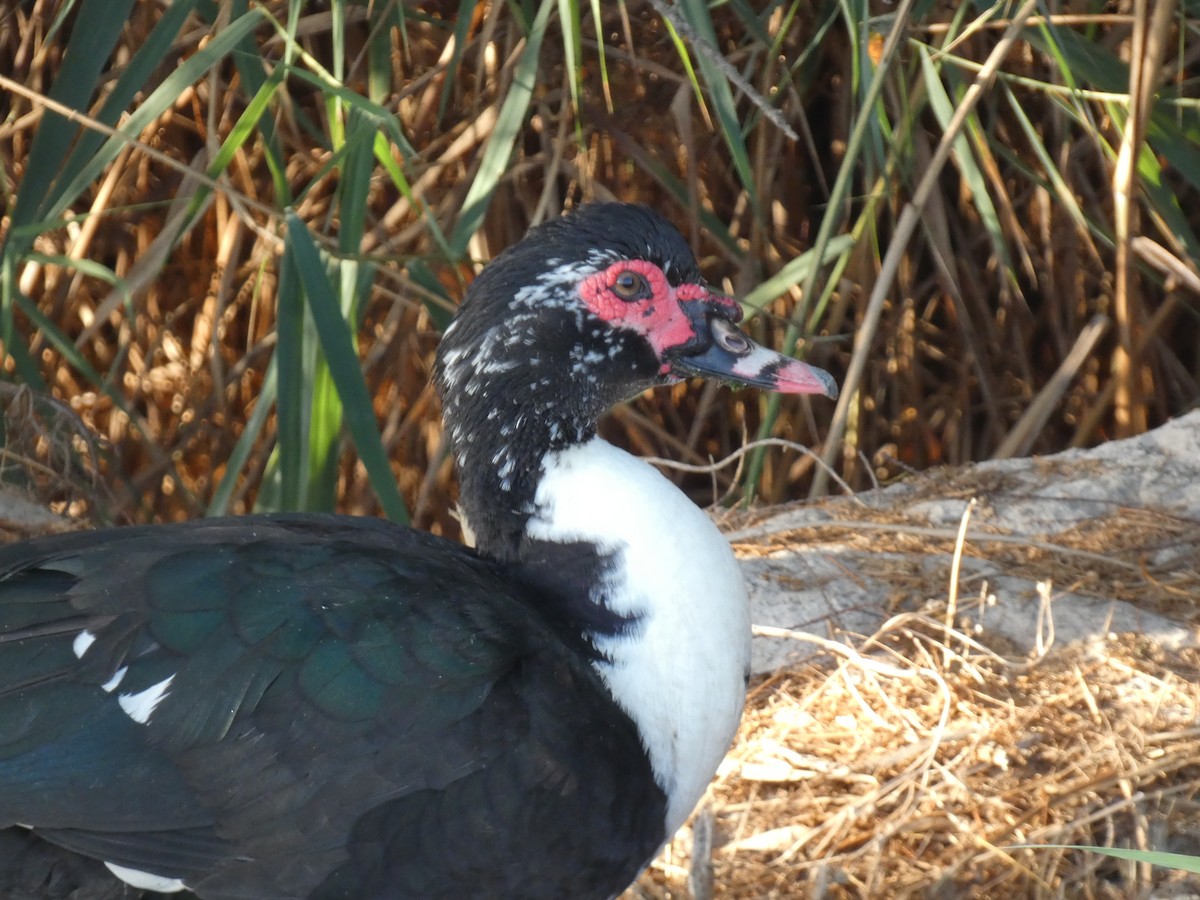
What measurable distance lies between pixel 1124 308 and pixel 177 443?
7.15ft

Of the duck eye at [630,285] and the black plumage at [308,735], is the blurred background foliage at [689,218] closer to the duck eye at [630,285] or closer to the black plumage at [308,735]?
the duck eye at [630,285]

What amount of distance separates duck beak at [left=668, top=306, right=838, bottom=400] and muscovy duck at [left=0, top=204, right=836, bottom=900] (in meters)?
0.13

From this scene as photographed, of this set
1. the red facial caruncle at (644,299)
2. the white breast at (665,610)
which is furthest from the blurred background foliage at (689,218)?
the white breast at (665,610)

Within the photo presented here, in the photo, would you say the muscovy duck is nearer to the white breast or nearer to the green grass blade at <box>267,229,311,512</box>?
the white breast

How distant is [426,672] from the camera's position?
173 cm

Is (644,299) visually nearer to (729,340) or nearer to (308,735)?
(729,340)

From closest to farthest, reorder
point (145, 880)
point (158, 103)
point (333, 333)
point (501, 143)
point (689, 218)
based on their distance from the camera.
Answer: point (145, 880), point (333, 333), point (158, 103), point (501, 143), point (689, 218)

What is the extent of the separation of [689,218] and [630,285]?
1.58 m

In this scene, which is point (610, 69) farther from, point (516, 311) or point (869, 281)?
point (516, 311)

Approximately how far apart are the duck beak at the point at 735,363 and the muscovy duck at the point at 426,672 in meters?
0.13

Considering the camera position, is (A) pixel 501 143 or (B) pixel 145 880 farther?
(A) pixel 501 143

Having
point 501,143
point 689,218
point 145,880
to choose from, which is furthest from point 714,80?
point 145,880

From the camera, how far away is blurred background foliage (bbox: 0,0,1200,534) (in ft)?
9.51

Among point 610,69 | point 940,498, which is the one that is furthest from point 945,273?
point 610,69
